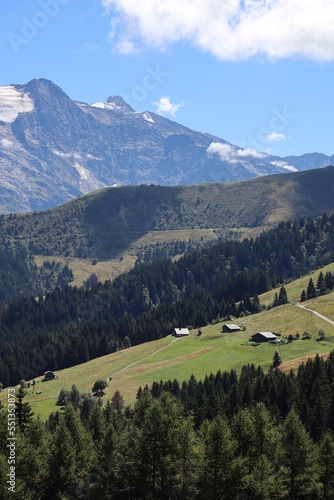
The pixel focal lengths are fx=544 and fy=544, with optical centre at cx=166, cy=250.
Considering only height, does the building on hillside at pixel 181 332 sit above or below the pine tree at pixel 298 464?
above

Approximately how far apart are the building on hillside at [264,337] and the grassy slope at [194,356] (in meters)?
2.89

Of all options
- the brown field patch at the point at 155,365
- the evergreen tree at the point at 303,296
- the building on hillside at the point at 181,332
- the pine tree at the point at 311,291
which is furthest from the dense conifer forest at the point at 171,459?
the pine tree at the point at 311,291

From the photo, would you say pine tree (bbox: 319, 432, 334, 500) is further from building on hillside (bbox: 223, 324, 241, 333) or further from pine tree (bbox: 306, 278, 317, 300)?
pine tree (bbox: 306, 278, 317, 300)

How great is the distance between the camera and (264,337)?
511ft

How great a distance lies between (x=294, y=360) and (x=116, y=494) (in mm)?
72097

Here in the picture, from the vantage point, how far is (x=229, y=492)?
6262cm

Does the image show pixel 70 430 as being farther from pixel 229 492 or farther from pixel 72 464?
pixel 229 492

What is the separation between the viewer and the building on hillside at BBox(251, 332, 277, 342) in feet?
508

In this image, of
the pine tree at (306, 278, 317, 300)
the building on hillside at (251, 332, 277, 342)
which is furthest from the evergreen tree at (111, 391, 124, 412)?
the pine tree at (306, 278, 317, 300)

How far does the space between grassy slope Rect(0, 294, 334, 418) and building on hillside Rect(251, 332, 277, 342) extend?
9.47 feet

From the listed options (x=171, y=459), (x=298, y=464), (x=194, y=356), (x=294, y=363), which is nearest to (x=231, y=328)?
(x=194, y=356)

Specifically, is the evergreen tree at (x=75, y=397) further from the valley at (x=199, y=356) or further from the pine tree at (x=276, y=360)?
the pine tree at (x=276, y=360)

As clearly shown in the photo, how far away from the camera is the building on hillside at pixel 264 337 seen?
508 ft

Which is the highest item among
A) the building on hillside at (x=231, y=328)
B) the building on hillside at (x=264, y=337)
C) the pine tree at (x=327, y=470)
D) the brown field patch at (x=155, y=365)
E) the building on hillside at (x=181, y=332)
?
the building on hillside at (x=181, y=332)
